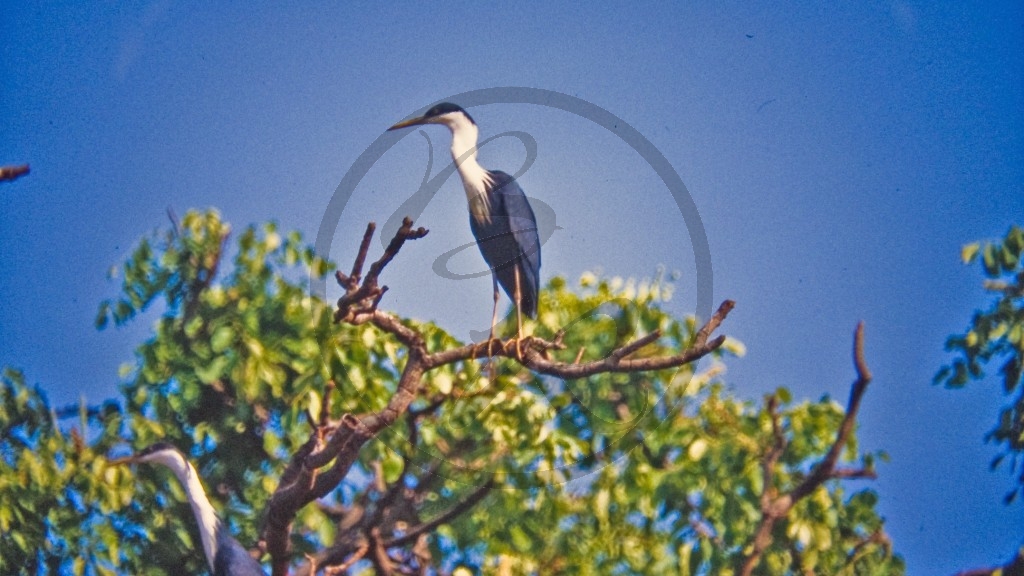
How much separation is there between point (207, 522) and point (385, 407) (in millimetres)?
1031

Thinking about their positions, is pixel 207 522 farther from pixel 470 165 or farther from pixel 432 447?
pixel 470 165

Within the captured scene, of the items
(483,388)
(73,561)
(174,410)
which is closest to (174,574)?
(73,561)

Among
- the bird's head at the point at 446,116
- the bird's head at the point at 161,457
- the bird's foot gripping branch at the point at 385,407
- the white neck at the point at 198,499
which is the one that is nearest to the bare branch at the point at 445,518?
the bird's foot gripping branch at the point at 385,407

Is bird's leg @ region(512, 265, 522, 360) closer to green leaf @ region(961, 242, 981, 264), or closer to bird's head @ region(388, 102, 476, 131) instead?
bird's head @ region(388, 102, 476, 131)

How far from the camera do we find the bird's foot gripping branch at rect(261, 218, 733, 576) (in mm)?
2176

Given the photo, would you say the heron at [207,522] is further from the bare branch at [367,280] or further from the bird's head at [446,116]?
the bird's head at [446,116]

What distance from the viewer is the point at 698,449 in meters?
3.03

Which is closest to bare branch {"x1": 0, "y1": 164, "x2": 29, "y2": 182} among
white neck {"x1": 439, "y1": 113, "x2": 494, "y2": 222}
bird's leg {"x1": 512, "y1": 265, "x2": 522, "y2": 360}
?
bird's leg {"x1": 512, "y1": 265, "x2": 522, "y2": 360}

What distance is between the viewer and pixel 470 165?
3289 mm

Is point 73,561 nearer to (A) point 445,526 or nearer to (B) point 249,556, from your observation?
(B) point 249,556

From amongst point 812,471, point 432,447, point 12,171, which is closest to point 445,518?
point 432,447

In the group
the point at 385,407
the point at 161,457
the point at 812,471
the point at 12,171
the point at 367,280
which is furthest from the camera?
the point at 161,457

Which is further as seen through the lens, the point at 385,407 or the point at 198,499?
the point at 198,499

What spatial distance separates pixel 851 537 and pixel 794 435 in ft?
1.63
